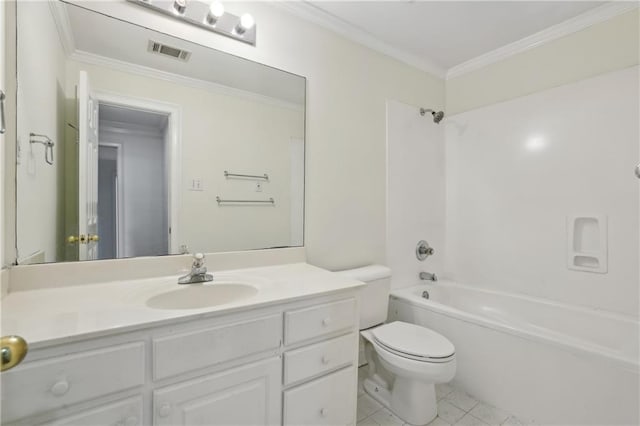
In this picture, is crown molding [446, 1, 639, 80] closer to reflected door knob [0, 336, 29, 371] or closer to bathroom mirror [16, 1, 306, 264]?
bathroom mirror [16, 1, 306, 264]

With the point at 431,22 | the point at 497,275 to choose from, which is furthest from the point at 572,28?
the point at 497,275

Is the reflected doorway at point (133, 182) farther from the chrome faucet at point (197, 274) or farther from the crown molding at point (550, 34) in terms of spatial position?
the crown molding at point (550, 34)

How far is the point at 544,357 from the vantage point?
4.94ft

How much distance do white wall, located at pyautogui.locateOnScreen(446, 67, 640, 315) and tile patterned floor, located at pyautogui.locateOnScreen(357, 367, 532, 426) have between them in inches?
34.9

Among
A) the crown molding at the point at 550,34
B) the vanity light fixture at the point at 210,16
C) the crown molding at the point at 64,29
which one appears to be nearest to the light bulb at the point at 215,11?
the vanity light fixture at the point at 210,16

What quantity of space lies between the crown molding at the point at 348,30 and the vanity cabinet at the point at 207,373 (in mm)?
1631

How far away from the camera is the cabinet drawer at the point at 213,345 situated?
2.84 ft

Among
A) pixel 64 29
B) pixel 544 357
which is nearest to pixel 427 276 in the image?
pixel 544 357

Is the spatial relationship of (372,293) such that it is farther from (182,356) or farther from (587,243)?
(587,243)

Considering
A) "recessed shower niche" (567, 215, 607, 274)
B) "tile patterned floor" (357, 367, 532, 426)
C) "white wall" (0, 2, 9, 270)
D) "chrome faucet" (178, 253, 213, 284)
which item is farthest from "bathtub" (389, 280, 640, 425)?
"white wall" (0, 2, 9, 270)

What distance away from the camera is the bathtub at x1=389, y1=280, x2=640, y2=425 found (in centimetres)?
132

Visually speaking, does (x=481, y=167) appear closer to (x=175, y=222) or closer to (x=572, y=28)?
(x=572, y=28)

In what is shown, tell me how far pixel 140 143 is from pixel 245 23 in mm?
806

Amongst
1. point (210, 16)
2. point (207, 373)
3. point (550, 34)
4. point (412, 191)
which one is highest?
point (550, 34)
